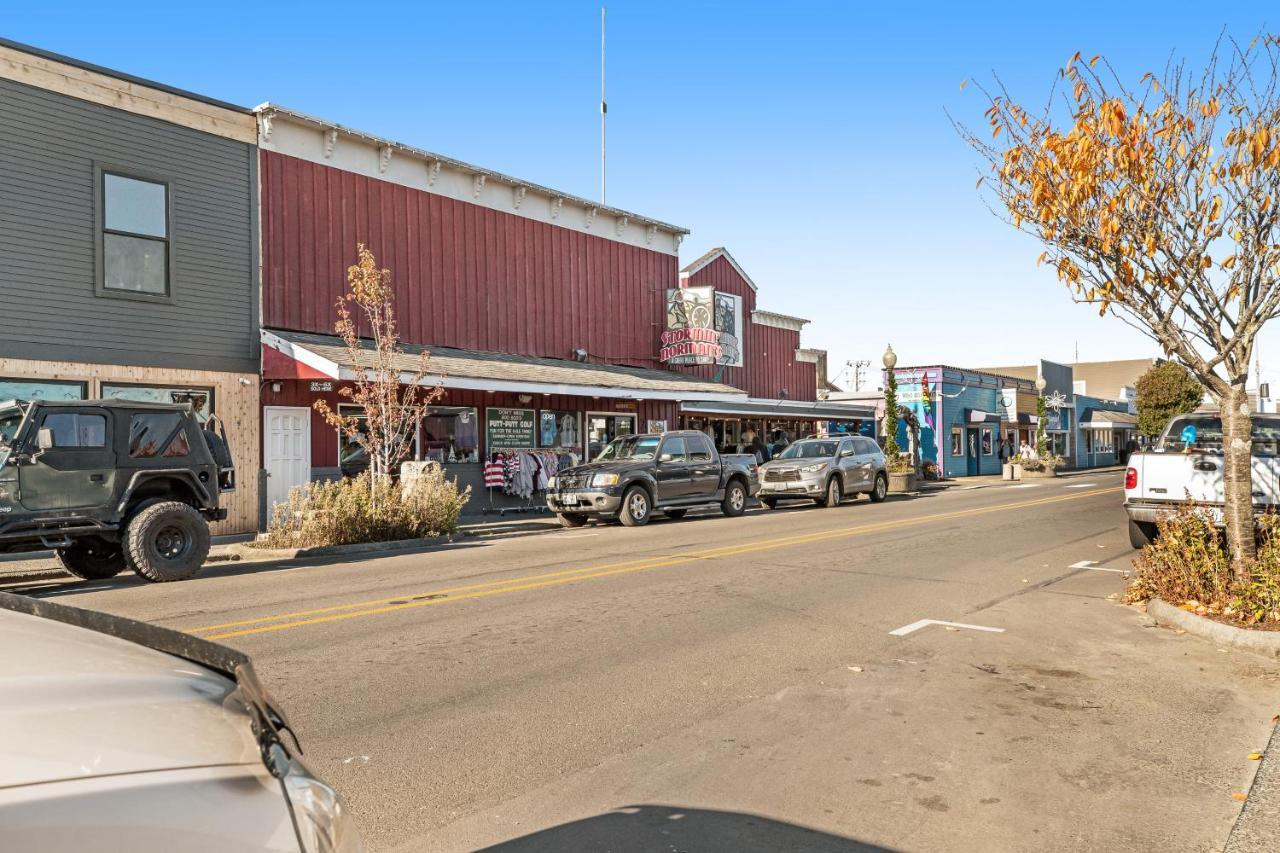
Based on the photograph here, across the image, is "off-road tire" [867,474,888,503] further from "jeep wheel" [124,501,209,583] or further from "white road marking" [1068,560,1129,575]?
"jeep wheel" [124,501,209,583]

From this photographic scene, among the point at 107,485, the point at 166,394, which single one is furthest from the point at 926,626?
the point at 166,394

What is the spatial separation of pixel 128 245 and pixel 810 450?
641 inches

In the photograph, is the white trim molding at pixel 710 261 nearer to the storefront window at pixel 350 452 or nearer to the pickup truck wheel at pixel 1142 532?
the storefront window at pixel 350 452

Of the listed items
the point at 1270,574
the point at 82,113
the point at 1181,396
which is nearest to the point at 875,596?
the point at 1270,574

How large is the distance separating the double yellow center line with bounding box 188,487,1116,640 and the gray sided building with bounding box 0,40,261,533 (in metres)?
9.27

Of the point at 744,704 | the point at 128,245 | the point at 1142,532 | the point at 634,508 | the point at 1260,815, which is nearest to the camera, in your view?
the point at 1260,815

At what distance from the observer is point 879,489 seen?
87.4 feet

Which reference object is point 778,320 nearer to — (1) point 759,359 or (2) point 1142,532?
(1) point 759,359

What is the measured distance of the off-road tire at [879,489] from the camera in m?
26.3

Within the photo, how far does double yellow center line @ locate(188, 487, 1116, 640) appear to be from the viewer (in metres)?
7.99

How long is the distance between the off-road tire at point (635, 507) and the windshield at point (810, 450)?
7.15 m

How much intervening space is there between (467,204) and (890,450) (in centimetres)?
1716

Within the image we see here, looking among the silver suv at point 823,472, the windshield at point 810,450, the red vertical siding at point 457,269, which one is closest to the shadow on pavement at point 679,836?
the red vertical siding at point 457,269

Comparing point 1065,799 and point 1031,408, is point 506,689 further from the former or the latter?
point 1031,408
